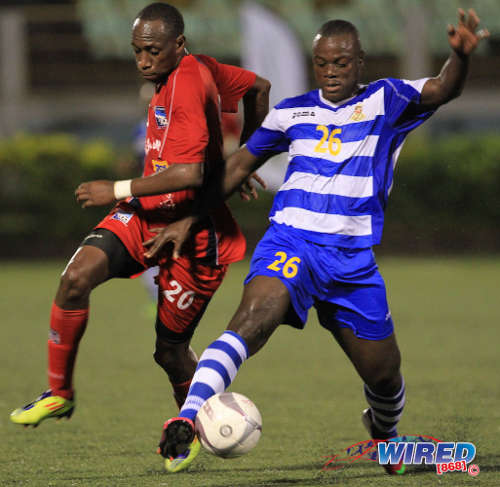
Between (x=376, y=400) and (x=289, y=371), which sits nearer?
(x=376, y=400)

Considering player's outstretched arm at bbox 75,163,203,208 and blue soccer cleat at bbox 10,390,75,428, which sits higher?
player's outstretched arm at bbox 75,163,203,208

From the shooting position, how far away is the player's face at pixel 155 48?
489 centimetres

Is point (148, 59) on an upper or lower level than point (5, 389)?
upper

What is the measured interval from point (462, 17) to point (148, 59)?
1523mm

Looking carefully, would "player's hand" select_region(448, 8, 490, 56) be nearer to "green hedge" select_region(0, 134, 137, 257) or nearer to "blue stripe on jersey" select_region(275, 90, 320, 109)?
"blue stripe on jersey" select_region(275, 90, 320, 109)

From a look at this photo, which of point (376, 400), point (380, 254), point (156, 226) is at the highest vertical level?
point (156, 226)

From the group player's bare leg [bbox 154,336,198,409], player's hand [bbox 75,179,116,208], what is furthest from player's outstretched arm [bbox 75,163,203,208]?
player's bare leg [bbox 154,336,198,409]

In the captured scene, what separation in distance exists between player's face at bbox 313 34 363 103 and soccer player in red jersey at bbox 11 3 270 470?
2.03 feet

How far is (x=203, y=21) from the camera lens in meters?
26.0

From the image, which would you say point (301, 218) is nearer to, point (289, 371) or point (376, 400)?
point (376, 400)

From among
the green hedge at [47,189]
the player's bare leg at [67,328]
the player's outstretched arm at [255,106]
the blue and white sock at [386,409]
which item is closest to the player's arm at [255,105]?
the player's outstretched arm at [255,106]

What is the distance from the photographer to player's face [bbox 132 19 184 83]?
4887mm

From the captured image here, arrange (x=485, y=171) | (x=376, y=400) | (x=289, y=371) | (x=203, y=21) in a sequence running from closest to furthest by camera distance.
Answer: (x=376, y=400) < (x=289, y=371) < (x=485, y=171) < (x=203, y=21)

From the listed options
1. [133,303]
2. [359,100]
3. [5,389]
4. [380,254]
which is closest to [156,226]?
[359,100]
